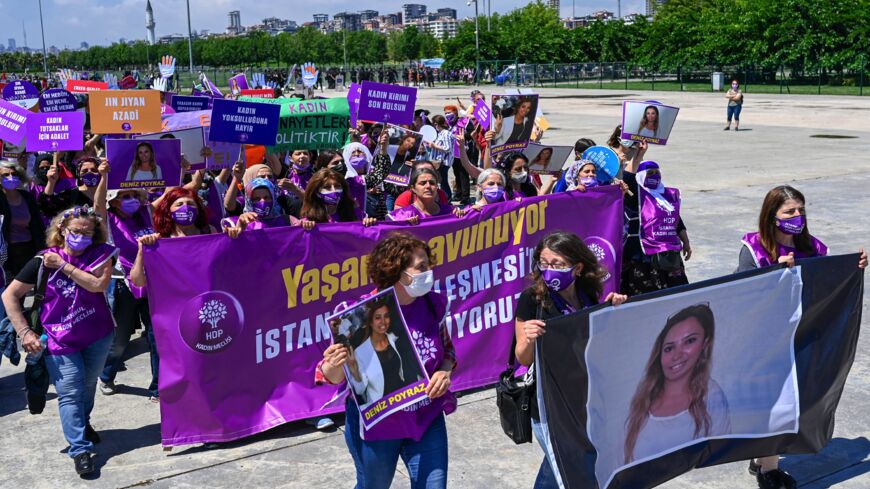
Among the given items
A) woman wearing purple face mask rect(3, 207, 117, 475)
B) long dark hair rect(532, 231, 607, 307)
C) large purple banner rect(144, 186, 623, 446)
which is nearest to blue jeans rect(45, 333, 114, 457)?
woman wearing purple face mask rect(3, 207, 117, 475)

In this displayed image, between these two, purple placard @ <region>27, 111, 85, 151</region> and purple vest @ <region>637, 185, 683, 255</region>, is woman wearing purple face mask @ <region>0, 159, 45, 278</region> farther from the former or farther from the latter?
purple vest @ <region>637, 185, 683, 255</region>

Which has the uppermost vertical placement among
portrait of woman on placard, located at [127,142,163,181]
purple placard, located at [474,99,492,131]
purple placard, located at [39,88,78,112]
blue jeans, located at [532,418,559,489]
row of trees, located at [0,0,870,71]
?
row of trees, located at [0,0,870,71]

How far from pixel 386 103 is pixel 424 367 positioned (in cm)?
709

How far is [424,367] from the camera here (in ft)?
12.8

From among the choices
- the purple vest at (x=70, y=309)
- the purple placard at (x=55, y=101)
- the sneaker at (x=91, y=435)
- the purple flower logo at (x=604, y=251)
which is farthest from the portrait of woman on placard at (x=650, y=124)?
the purple placard at (x=55, y=101)

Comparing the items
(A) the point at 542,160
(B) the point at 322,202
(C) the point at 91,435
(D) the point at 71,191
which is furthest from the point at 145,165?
(A) the point at 542,160

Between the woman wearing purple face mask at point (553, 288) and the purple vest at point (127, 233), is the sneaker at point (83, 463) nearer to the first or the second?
the purple vest at point (127, 233)

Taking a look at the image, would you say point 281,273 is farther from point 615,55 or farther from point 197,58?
point 197,58

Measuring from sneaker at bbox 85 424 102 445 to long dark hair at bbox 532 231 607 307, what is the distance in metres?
3.23

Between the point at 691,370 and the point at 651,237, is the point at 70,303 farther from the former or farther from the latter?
the point at 651,237

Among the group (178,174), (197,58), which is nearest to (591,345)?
(178,174)

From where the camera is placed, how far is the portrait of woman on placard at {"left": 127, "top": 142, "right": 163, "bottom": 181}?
719 cm

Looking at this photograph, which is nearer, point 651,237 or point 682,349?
point 682,349

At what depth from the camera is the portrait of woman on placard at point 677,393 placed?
4.23 metres
